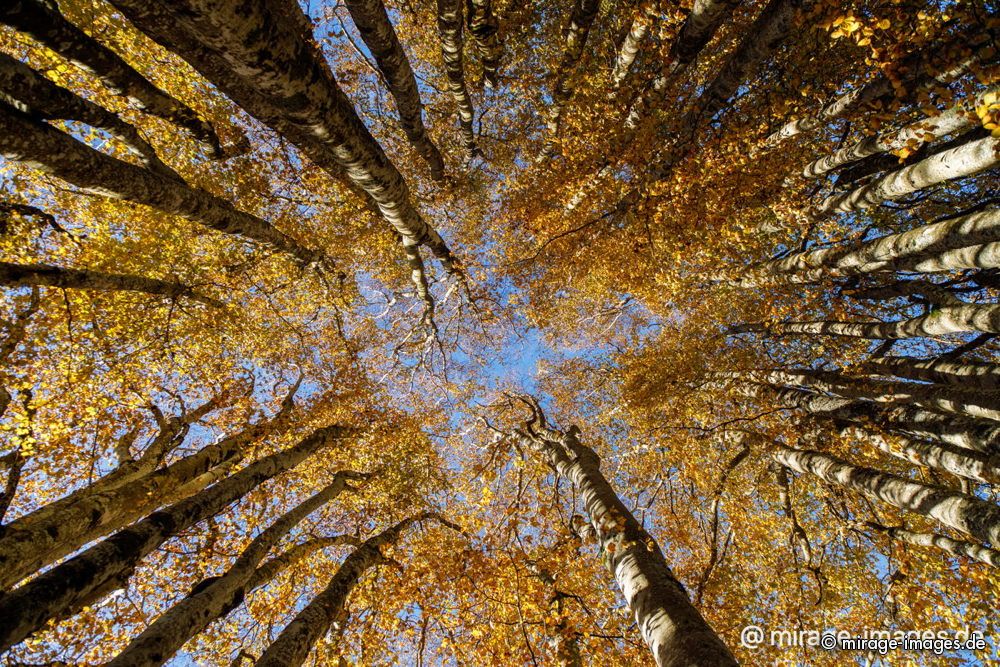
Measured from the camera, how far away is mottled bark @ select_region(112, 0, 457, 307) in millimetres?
2537

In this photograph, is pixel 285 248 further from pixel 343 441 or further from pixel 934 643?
pixel 934 643

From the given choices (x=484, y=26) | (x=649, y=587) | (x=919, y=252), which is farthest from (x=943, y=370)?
(x=484, y=26)

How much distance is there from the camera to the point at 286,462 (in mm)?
8266

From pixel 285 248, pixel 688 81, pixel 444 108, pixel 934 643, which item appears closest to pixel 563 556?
pixel 934 643

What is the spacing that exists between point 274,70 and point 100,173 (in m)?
4.01

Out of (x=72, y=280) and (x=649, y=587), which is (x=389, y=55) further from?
(x=649, y=587)

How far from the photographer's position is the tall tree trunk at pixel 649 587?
2877 millimetres

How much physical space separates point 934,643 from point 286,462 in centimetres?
1382

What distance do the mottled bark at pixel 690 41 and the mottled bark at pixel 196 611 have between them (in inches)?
434

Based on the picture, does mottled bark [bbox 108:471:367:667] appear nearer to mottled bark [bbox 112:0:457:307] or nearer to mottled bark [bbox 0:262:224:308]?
mottled bark [bbox 0:262:224:308]

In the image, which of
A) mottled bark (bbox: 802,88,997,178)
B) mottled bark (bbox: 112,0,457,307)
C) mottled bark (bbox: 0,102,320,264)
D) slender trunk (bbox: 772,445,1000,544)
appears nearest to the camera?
mottled bark (bbox: 112,0,457,307)

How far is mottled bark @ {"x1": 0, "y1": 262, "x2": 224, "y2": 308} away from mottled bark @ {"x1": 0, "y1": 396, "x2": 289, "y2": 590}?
122 inches

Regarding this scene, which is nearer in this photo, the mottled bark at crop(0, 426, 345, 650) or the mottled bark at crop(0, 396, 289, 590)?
the mottled bark at crop(0, 426, 345, 650)

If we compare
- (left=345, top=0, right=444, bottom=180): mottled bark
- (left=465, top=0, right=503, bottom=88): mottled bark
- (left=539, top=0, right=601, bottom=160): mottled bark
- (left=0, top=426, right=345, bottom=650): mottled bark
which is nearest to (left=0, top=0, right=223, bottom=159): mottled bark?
(left=345, top=0, right=444, bottom=180): mottled bark
